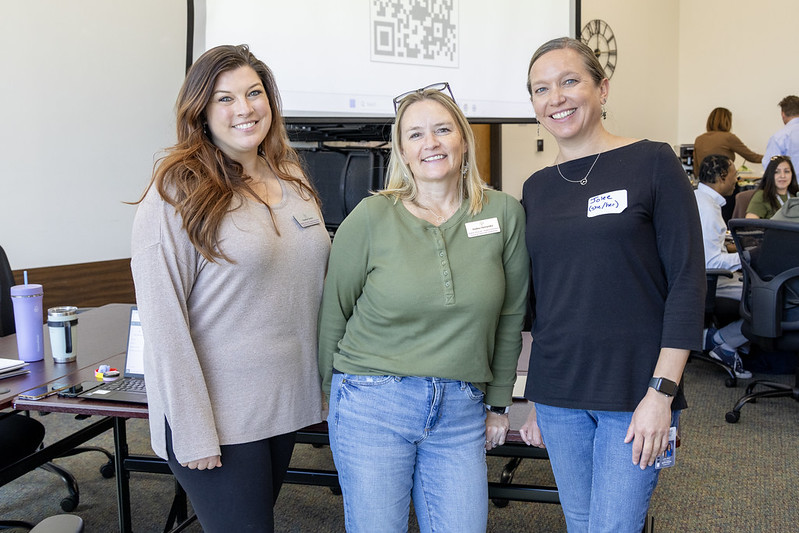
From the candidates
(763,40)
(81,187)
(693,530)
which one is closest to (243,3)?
(81,187)

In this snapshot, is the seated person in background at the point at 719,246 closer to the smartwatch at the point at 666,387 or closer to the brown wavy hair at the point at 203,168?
the smartwatch at the point at 666,387

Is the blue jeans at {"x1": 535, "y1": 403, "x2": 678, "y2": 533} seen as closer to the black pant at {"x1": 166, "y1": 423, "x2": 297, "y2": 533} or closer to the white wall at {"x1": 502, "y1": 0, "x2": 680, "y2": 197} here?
the black pant at {"x1": 166, "y1": 423, "x2": 297, "y2": 533}

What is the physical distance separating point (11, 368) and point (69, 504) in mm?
921

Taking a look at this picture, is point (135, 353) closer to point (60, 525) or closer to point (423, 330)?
point (423, 330)

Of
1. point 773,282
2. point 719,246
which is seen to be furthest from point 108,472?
point 719,246

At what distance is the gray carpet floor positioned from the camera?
7.84 ft

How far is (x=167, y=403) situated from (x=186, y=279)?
0.23 m

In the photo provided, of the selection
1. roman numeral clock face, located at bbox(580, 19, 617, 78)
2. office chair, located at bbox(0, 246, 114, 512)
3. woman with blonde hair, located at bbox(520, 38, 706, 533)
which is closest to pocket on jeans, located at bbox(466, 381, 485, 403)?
woman with blonde hair, located at bbox(520, 38, 706, 533)

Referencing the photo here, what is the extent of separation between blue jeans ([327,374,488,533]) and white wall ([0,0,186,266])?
9.55 feet

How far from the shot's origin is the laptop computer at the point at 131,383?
1.71 meters

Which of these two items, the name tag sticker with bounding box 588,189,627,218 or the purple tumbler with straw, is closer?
the name tag sticker with bounding box 588,189,627,218

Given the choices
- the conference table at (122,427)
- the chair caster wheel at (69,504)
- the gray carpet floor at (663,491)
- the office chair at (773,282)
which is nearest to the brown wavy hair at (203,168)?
the conference table at (122,427)

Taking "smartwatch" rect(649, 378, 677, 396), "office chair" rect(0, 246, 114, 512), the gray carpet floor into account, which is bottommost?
the gray carpet floor

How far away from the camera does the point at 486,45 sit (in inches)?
134
